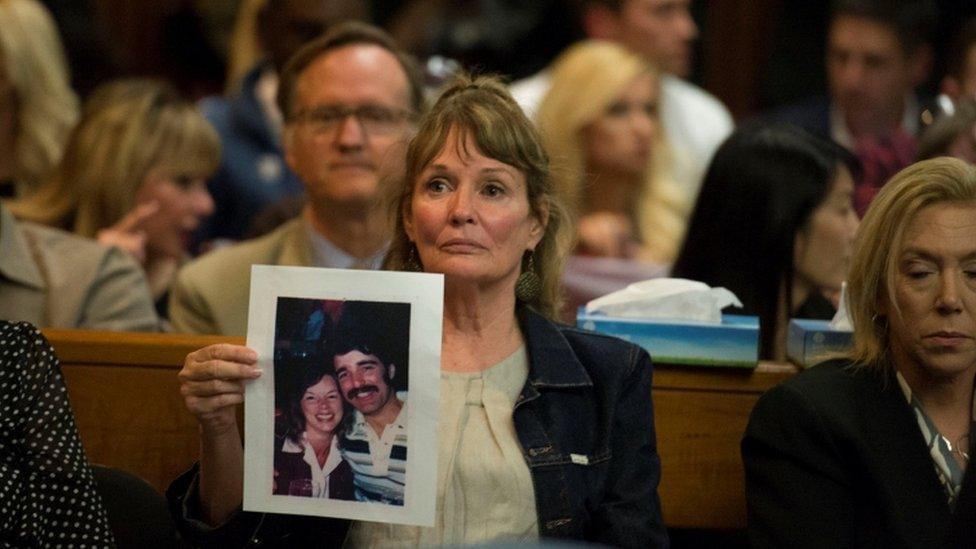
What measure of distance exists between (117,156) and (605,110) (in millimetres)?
1568

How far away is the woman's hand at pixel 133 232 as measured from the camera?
460cm

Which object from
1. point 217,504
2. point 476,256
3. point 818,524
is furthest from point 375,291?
point 818,524

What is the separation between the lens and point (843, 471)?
9.57ft

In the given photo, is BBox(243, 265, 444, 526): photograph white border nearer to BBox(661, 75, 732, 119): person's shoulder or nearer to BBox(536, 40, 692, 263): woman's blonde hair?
BBox(536, 40, 692, 263): woman's blonde hair

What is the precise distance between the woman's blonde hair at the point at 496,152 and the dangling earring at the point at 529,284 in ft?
0.06

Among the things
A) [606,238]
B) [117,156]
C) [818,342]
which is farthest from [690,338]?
[117,156]

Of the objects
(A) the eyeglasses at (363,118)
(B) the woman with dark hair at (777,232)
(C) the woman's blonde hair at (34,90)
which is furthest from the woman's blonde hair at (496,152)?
(C) the woman's blonde hair at (34,90)

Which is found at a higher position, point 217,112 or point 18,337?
point 217,112

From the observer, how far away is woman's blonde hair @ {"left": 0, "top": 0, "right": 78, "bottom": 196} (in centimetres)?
532

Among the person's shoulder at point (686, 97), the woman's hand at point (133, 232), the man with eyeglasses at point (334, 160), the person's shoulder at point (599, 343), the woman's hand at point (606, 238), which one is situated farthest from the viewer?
the person's shoulder at point (686, 97)

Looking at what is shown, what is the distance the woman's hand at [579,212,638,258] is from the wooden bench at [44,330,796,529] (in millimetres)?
1668

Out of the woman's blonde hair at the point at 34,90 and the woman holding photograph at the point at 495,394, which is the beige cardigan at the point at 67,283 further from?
the woman's blonde hair at the point at 34,90

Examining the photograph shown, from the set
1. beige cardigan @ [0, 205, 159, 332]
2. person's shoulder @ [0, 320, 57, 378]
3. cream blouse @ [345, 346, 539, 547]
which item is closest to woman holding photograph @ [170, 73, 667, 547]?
cream blouse @ [345, 346, 539, 547]

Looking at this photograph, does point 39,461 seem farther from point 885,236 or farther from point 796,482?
point 885,236
